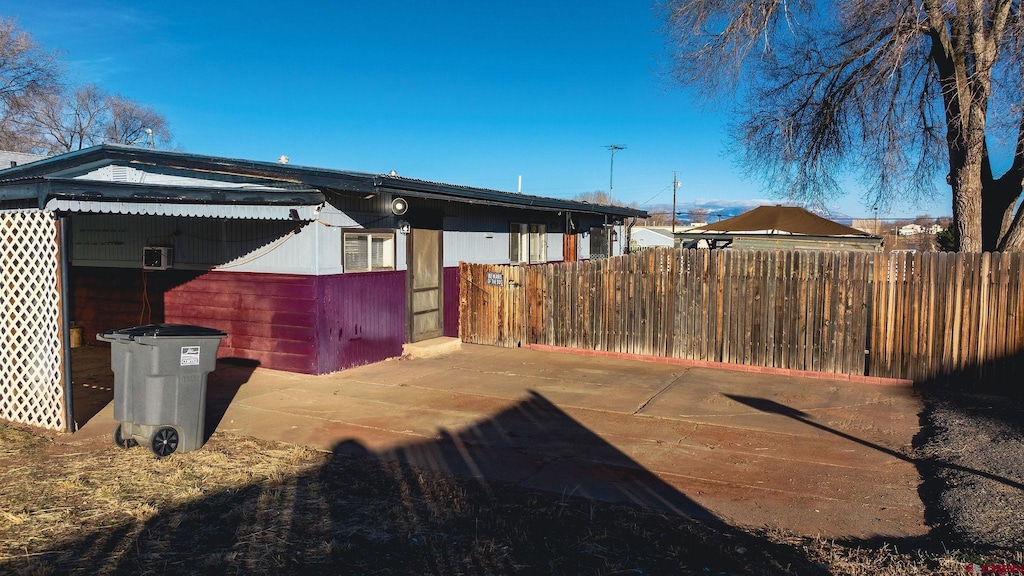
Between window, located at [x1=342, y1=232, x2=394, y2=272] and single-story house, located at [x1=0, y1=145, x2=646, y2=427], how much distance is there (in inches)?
1.0

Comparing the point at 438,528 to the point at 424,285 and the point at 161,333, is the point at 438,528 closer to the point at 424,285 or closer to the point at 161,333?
the point at 161,333

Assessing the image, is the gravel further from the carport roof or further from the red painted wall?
the red painted wall

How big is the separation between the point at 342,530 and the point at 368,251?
6621 millimetres

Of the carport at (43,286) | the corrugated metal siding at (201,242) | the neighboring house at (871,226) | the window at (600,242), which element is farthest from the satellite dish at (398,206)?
the neighboring house at (871,226)

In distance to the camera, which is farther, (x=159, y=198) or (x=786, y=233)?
(x=786, y=233)

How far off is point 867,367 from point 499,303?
614 cm

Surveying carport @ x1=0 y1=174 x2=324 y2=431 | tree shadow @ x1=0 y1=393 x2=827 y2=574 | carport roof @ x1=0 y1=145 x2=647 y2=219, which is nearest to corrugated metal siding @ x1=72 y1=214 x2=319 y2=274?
carport roof @ x1=0 y1=145 x2=647 y2=219

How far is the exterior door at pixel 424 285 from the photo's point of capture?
39.5 feet

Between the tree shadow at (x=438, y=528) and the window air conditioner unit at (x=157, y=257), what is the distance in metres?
5.46

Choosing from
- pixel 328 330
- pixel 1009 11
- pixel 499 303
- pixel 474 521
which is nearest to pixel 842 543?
pixel 474 521

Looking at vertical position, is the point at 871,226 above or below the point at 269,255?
above

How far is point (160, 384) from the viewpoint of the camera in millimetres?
6309

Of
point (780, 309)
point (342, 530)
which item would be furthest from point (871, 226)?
point (342, 530)

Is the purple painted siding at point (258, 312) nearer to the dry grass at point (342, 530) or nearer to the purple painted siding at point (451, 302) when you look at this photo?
the purple painted siding at point (451, 302)
